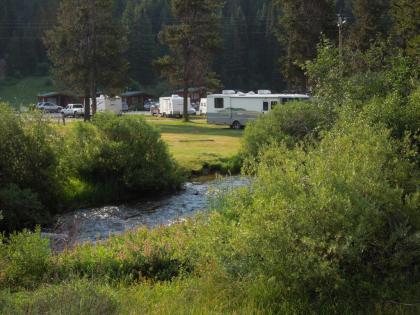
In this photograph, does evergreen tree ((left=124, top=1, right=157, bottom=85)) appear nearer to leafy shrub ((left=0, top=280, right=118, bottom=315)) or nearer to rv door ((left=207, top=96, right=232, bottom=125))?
rv door ((left=207, top=96, right=232, bottom=125))

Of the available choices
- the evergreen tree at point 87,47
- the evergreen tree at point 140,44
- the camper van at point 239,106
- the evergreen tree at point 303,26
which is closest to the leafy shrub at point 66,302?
the camper van at point 239,106

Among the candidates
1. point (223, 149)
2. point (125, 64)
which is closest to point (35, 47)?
point (125, 64)

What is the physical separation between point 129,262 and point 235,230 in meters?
2.49

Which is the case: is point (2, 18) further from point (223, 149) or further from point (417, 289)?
point (417, 289)

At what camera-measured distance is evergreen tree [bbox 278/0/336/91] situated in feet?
145

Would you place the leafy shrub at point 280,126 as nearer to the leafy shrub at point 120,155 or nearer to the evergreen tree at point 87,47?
the leafy shrub at point 120,155

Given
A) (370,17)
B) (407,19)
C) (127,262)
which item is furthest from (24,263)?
(370,17)

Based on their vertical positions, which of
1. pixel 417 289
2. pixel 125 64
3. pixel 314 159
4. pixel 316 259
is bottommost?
pixel 417 289

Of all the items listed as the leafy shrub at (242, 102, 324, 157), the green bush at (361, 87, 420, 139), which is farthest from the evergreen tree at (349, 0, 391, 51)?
the green bush at (361, 87, 420, 139)

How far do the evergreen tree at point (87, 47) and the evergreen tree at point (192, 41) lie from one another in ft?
20.2

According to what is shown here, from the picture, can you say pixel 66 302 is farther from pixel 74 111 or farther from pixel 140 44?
pixel 140 44

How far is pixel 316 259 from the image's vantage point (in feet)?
20.2

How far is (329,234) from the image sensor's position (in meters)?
6.04

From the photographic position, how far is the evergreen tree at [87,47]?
4103 centimetres
